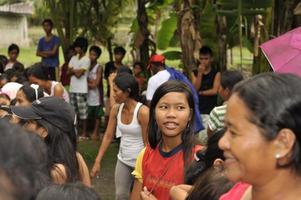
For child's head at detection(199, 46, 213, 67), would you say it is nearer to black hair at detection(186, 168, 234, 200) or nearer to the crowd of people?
the crowd of people

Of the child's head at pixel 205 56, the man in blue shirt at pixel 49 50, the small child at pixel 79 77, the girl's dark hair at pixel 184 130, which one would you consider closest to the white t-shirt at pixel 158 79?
the child's head at pixel 205 56

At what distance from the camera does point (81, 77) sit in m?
9.67

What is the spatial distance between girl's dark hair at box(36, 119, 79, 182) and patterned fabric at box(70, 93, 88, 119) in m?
6.24

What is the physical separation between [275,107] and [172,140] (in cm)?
184

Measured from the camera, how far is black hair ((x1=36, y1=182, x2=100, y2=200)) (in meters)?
2.08

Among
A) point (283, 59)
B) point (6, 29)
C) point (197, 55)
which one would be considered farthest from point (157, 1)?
point (6, 29)

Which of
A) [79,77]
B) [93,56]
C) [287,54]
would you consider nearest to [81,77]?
[79,77]

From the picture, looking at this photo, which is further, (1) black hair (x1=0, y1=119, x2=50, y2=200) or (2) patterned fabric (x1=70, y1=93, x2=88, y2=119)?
(2) patterned fabric (x1=70, y1=93, x2=88, y2=119)

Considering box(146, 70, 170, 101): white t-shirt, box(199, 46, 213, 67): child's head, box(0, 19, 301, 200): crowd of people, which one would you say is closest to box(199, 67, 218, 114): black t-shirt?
box(0, 19, 301, 200): crowd of people

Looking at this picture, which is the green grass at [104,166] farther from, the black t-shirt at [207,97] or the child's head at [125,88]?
the child's head at [125,88]

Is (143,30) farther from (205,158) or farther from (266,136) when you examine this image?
(266,136)

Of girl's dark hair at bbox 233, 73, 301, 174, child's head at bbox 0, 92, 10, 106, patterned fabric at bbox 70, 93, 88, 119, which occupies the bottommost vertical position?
patterned fabric at bbox 70, 93, 88, 119

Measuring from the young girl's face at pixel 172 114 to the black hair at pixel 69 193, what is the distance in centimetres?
143

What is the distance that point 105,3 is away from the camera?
39.1ft
